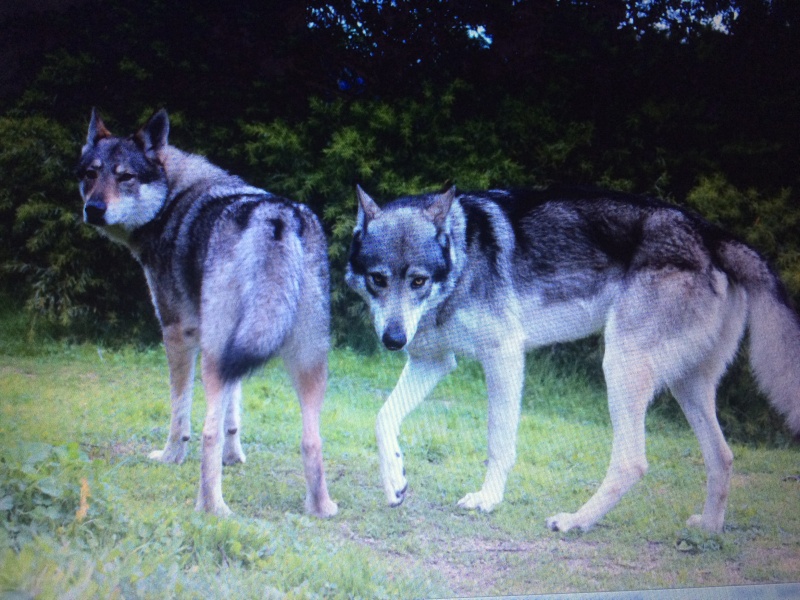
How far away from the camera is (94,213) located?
2279 mm

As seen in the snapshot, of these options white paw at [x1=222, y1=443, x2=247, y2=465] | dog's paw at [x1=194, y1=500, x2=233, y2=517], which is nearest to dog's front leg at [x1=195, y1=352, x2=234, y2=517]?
dog's paw at [x1=194, y1=500, x2=233, y2=517]

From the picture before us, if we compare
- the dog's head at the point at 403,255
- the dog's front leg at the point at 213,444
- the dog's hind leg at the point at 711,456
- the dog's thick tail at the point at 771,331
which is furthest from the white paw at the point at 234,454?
the dog's thick tail at the point at 771,331

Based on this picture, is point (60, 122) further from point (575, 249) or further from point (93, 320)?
point (575, 249)

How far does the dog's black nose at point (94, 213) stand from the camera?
89.4 inches

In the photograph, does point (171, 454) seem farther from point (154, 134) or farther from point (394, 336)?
point (154, 134)

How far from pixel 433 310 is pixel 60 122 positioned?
1.27 meters

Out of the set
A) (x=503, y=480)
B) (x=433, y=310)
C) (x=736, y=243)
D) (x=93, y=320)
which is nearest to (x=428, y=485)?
(x=503, y=480)

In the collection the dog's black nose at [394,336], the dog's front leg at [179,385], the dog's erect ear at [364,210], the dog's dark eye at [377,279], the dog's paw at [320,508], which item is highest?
the dog's erect ear at [364,210]

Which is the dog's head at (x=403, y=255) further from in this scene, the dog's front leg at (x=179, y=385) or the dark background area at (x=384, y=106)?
the dog's front leg at (x=179, y=385)

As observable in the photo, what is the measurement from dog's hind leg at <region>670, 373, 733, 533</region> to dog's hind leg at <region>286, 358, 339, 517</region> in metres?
1.18

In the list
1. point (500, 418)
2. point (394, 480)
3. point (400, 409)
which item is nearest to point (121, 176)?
point (400, 409)

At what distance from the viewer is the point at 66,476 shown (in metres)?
2.07

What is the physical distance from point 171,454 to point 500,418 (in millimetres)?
1026

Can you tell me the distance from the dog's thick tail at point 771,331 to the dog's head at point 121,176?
1878 mm
